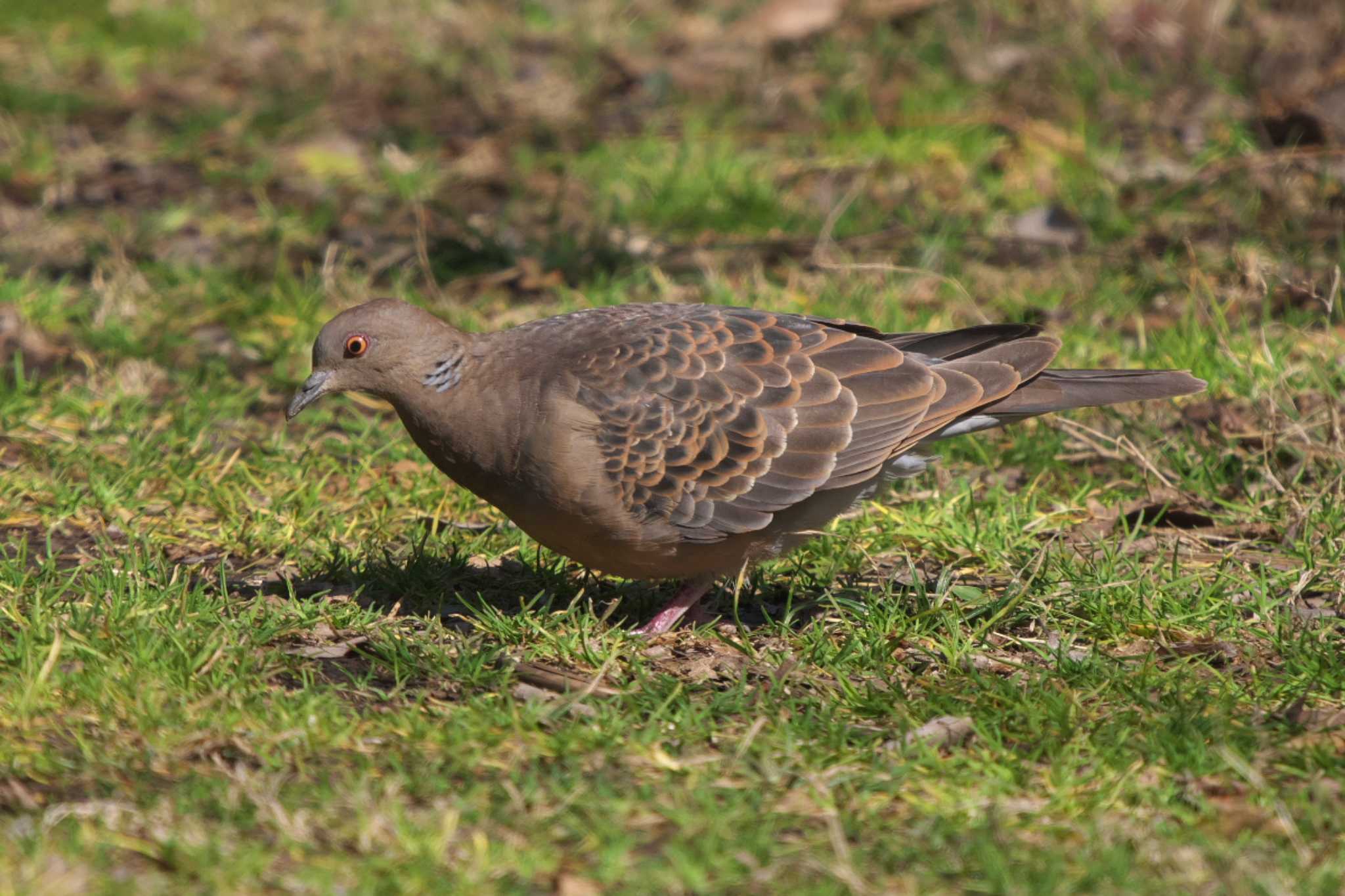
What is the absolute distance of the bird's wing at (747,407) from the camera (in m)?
4.62

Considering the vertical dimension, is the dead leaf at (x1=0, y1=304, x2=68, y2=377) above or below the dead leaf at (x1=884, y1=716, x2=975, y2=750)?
above

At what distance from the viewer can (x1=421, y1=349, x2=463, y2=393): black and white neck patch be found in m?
4.68

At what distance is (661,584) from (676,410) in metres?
0.84

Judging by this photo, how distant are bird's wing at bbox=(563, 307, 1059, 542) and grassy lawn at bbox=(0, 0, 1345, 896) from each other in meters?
0.39

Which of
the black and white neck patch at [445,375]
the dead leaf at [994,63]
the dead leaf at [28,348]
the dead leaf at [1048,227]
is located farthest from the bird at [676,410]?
the dead leaf at [994,63]

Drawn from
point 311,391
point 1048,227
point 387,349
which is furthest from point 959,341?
point 1048,227

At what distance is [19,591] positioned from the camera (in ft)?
14.7

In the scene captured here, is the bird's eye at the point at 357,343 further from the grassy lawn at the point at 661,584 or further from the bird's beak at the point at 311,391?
the grassy lawn at the point at 661,584

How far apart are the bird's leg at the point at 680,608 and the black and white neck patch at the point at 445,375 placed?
3.01 ft

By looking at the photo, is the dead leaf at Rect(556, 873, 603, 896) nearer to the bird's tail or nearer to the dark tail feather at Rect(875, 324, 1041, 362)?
the bird's tail

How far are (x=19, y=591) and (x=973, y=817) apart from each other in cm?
270

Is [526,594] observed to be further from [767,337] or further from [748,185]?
[748,185]

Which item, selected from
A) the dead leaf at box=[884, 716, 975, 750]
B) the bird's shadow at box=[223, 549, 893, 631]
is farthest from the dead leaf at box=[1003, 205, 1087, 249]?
the dead leaf at box=[884, 716, 975, 750]

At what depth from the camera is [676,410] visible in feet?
15.4
